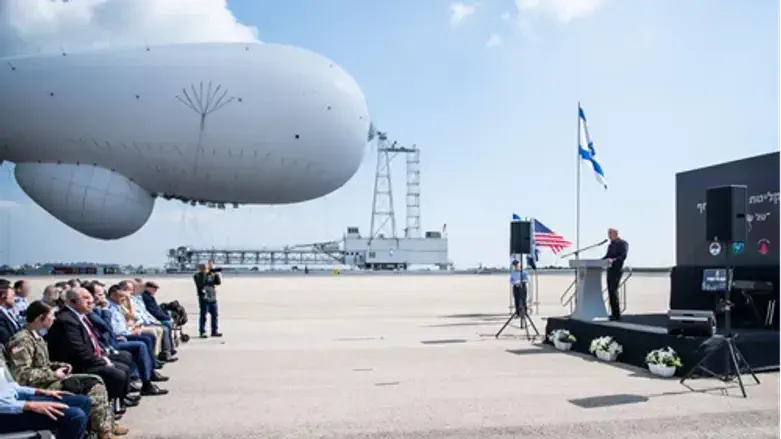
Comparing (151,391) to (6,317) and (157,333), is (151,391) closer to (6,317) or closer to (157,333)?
(6,317)

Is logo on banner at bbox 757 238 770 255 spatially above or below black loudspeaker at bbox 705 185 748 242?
below

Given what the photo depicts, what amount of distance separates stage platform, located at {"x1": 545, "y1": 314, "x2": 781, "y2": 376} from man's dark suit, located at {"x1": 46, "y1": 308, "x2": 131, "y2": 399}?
23.4 feet

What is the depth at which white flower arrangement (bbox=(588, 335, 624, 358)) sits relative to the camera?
1003 cm

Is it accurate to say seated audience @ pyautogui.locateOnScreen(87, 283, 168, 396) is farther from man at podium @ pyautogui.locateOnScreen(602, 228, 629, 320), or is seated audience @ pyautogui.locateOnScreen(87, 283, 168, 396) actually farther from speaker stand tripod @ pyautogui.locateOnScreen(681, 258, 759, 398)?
man at podium @ pyautogui.locateOnScreen(602, 228, 629, 320)

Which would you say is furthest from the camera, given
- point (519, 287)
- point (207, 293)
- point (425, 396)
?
point (519, 287)

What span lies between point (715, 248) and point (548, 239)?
284 inches

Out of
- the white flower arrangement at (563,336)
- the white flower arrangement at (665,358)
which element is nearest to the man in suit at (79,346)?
the white flower arrangement at (665,358)

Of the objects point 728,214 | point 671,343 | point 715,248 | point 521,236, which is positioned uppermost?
point 728,214

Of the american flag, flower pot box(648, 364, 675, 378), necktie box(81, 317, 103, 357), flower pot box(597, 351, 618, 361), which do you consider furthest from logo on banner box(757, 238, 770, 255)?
necktie box(81, 317, 103, 357)

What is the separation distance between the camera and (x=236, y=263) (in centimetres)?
9225

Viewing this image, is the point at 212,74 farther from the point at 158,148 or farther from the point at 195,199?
the point at 195,199

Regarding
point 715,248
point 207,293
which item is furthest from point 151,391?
point 715,248

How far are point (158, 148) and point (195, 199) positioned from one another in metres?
6.14

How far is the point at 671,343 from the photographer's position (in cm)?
889
